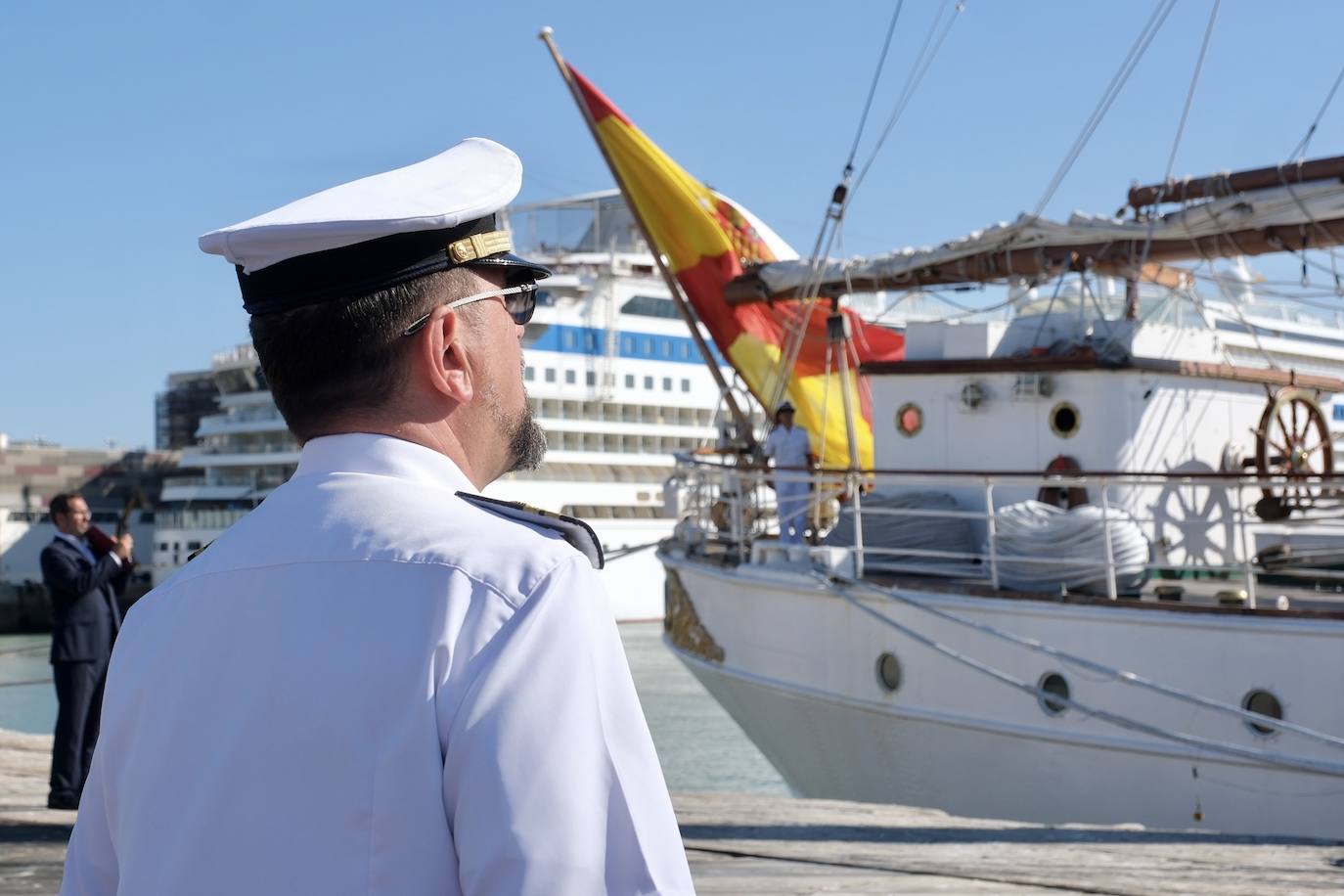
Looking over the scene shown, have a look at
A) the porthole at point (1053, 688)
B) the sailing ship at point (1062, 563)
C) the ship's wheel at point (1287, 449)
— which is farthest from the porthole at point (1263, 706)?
the ship's wheel at point (1287, 449)

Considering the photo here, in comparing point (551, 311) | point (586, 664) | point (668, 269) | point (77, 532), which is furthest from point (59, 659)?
point (551, 311)

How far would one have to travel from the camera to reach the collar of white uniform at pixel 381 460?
1.13 meters

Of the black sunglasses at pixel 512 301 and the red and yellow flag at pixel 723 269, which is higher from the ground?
the red and yellow flag at pixel 723 269

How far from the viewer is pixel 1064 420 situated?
33.8ft

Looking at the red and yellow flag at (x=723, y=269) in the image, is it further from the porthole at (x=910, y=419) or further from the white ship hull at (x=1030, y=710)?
the white ship hull at (x=1030, y=710)

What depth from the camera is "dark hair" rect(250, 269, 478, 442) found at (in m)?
1.17

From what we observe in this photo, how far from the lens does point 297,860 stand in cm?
100

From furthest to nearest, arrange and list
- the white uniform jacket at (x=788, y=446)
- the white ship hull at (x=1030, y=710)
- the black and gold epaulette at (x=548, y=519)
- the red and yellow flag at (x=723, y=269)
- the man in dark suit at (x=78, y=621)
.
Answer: the red and yellow flag at (x=723, y=269) → the white uniform jacket at (x=788, y=446) → the white ship hull at (x=1030, y=710) → the man in dark suit at (x=78, y=621) → the black and gold epaulette at (x=548, y=519)

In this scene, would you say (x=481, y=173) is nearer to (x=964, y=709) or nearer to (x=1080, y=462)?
(x=964, y=709)

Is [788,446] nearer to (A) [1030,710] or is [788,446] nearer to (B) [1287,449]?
(A) [1030,710]

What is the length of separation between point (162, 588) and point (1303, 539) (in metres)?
10.4

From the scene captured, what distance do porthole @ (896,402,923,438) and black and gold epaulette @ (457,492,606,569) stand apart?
9.95m

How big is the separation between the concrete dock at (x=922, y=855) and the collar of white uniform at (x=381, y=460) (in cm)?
251

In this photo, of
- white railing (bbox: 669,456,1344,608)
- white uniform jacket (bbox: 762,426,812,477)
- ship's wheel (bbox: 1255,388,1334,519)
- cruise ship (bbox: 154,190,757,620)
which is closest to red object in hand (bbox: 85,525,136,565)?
white railing (bbox: 669,456,1344,608)
